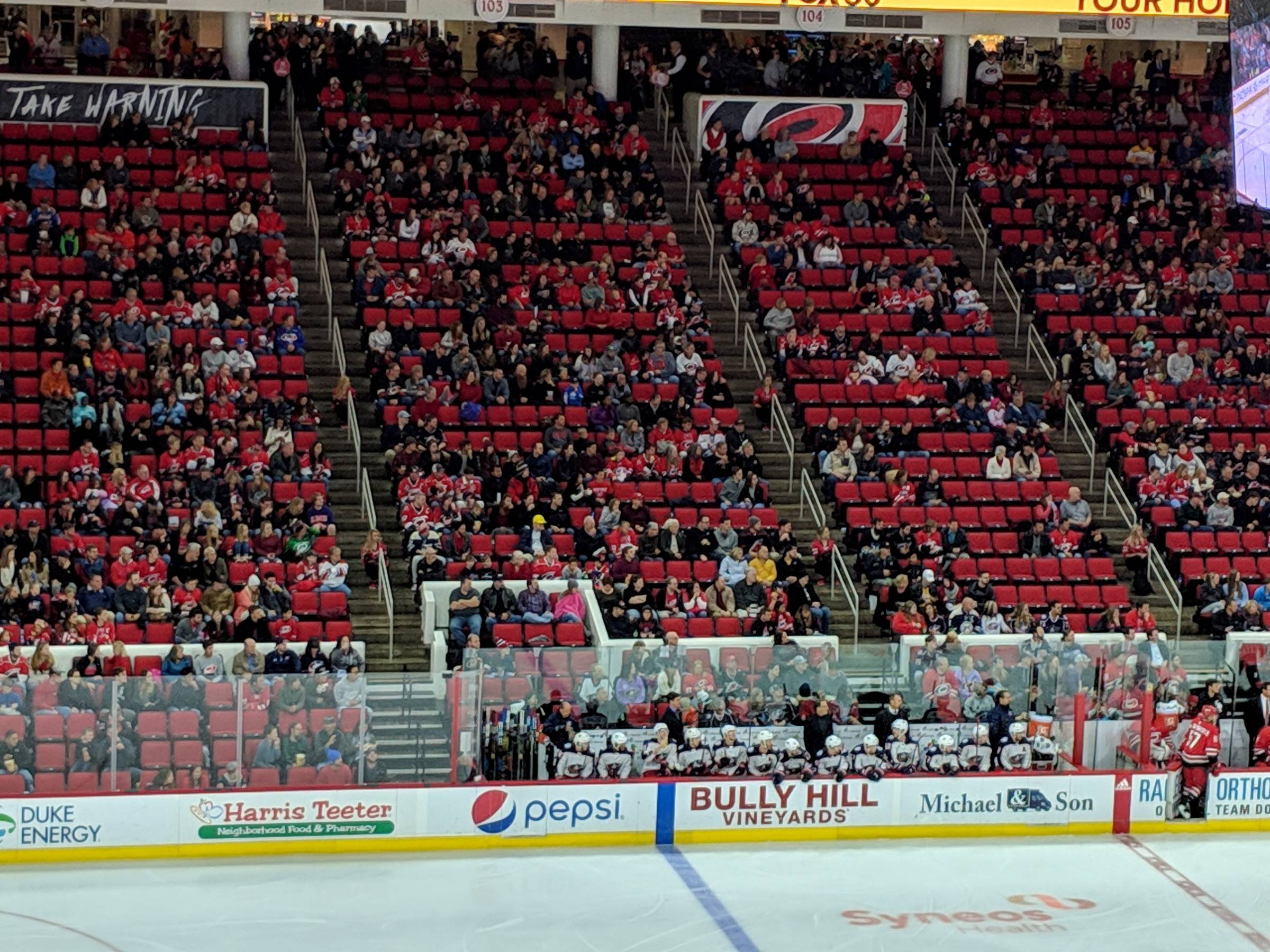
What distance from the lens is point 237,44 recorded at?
32.5 m

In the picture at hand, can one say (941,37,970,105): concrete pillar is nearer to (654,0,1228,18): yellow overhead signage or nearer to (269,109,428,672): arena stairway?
(654,0,1228,18): yellow overhead signage

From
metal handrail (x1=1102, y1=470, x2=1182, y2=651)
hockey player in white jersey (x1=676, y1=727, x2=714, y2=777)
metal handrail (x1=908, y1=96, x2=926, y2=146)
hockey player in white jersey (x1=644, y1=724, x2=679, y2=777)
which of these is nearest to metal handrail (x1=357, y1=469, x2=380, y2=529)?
hockey player in white jersey (x1=644, y1=724, x2=679, y2=777)

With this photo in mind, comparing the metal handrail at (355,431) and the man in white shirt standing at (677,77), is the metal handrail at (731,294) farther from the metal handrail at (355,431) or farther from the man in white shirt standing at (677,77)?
the metal handrail at (355,431)

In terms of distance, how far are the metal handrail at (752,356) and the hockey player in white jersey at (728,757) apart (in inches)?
354

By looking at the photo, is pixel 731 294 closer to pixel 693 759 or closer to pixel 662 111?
pixel 662 111

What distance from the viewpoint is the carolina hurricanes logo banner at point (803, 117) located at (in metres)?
33.8

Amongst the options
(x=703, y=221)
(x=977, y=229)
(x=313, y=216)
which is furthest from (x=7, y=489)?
(x=977, y=229)

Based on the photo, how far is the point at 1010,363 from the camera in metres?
31.0

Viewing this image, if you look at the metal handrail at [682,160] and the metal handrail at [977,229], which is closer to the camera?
the metal handrail at [977,229]

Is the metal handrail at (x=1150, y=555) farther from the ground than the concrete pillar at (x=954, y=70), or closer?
closer

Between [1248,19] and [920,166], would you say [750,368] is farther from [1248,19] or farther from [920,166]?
[1248,19]

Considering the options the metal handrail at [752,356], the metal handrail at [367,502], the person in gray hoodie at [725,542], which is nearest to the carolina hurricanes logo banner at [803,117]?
the metal handrail at [752,356]

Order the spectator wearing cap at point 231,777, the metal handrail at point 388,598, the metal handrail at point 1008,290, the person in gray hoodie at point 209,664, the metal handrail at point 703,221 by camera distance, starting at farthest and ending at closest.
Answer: the metal handrail at point 703,221
the metal handrail at point 1008,290
the metal handrail at point 388,598
the person in gray hoodie at point 209,664
the spectator wearing cap at point 231,777

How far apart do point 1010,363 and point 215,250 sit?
1122 cm
